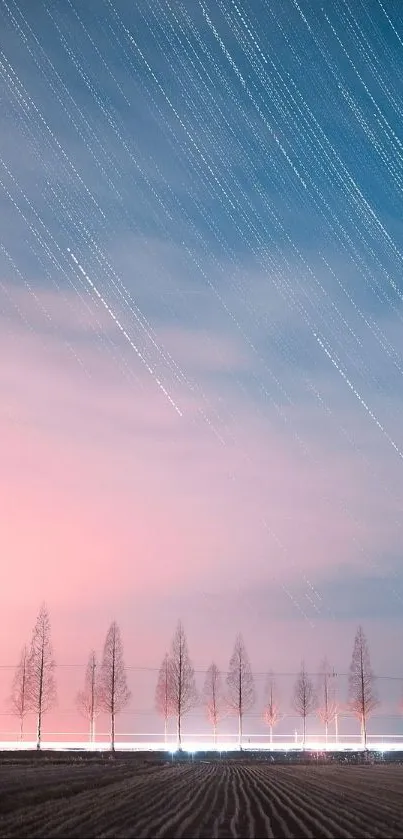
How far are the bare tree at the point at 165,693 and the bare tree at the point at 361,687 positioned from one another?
1904 centimetres

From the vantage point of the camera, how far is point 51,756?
7462 cm

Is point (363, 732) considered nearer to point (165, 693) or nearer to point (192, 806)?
point (165, 693)

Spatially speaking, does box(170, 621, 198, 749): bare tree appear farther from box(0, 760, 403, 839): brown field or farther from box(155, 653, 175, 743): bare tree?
box(0, 760, 403, 839): brown field

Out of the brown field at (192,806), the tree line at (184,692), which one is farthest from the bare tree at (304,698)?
the brown field at (192,806)

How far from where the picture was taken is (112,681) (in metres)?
100

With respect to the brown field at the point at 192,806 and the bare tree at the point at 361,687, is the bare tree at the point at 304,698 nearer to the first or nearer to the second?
→ the bare tree at the point at 361,687

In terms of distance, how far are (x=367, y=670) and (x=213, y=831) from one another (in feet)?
305

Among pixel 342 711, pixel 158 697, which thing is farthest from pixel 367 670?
pixel 158 697

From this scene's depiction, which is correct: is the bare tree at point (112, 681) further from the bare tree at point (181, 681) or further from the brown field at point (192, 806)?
the brown field at point (192, 806)

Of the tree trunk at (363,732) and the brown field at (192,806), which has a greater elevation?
the tree trunk at (363,732)

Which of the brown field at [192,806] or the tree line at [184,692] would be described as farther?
the tree line at [184,692]

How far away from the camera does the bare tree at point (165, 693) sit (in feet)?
365

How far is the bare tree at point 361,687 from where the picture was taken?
4373 inches

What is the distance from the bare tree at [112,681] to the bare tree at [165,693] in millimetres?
10254
